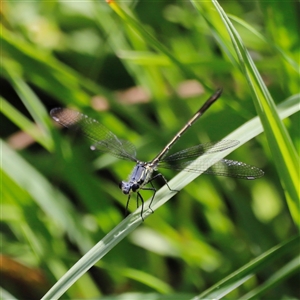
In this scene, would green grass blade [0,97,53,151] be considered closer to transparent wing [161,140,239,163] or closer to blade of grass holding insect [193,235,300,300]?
transparent wing [161,140,239,163]

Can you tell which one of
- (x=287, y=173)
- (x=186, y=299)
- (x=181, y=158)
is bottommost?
(x=186, y=299)

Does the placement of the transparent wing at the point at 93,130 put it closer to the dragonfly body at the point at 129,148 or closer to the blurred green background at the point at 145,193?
the dragonfly body at the point at 129,148

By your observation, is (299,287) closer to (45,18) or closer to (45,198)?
(45,198)

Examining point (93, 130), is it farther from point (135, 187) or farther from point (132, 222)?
point (132, 222)

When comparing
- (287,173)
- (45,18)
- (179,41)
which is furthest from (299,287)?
(45,18)

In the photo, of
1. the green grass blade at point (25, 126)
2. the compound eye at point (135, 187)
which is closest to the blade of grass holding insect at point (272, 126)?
the compound eye at point (135, 187)

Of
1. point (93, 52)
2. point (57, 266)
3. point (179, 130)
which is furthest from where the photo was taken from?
point (93, 52)

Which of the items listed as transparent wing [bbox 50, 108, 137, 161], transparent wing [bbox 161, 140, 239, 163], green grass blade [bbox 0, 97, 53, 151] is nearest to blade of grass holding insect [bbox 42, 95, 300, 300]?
transparent wing [bbox 161, 140, 239, 163]
